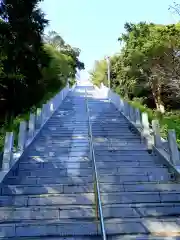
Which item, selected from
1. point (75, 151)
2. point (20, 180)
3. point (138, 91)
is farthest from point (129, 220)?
point (138, 91)

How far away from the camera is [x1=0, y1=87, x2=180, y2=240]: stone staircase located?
195 inches

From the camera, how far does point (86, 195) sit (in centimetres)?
614

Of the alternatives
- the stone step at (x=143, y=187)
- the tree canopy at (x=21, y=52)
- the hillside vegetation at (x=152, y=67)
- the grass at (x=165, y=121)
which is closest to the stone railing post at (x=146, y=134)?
the grass at (x=165, y=121)

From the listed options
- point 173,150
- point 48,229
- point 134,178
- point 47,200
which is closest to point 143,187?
point 134,178

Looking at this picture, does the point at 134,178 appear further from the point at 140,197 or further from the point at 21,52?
the point at 21,52

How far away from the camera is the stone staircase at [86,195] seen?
4957 mm

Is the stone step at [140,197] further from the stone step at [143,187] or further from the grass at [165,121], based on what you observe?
the grass at [165,121]

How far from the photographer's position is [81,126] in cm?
1362

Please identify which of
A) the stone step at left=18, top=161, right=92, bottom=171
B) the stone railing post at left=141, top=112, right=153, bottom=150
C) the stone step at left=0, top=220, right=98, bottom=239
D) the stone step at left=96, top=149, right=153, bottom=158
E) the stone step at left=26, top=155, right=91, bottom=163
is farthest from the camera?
the stone railing post at left=141, top=112, right=153, bottom=150

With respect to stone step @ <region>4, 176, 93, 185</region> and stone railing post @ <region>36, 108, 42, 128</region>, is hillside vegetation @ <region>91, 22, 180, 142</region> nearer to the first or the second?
stone railing post @ <region>36, 108, 42, 128</region>

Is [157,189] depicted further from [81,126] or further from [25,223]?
[81,126]

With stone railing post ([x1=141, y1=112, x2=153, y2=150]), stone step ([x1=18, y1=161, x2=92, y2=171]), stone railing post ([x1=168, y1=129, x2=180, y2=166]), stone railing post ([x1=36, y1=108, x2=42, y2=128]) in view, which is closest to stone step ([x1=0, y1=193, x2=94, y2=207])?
stone step ([x1=18, y1=161, x2=92, y2=171])

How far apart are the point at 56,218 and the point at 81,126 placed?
8.32 meters

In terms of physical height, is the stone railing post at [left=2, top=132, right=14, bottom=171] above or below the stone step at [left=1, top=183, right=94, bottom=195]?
above
